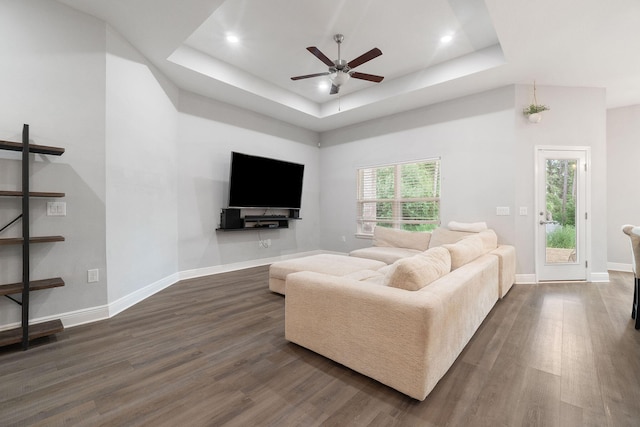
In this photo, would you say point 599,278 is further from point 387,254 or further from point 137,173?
point 137,173

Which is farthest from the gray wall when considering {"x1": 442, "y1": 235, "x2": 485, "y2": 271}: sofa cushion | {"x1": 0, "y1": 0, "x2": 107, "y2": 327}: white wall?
{"x1": 442, "y1": 235, "x2": 485, "y2": 271}: sofa cushion

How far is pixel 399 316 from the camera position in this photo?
1609 millimetres

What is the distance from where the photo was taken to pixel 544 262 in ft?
13.8

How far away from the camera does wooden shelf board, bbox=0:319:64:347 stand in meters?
2.16

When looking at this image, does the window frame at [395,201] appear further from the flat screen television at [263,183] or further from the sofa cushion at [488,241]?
the flat screen television at [263,183]

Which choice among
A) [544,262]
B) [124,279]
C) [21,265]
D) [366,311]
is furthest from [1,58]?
[544,262]

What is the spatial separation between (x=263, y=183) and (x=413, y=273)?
12.6ft

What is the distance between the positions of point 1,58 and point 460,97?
555cm

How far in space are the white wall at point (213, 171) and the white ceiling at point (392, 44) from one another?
1.21 ft

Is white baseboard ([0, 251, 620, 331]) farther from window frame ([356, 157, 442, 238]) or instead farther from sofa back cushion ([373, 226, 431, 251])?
window frame ([356, 157, 442, 238])

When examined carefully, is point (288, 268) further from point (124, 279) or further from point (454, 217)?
point (454, 217)

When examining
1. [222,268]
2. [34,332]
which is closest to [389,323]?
[34,332]

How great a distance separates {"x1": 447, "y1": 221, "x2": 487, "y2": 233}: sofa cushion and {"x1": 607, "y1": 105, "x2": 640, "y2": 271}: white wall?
116 inches

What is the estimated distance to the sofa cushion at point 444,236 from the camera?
167 inches
